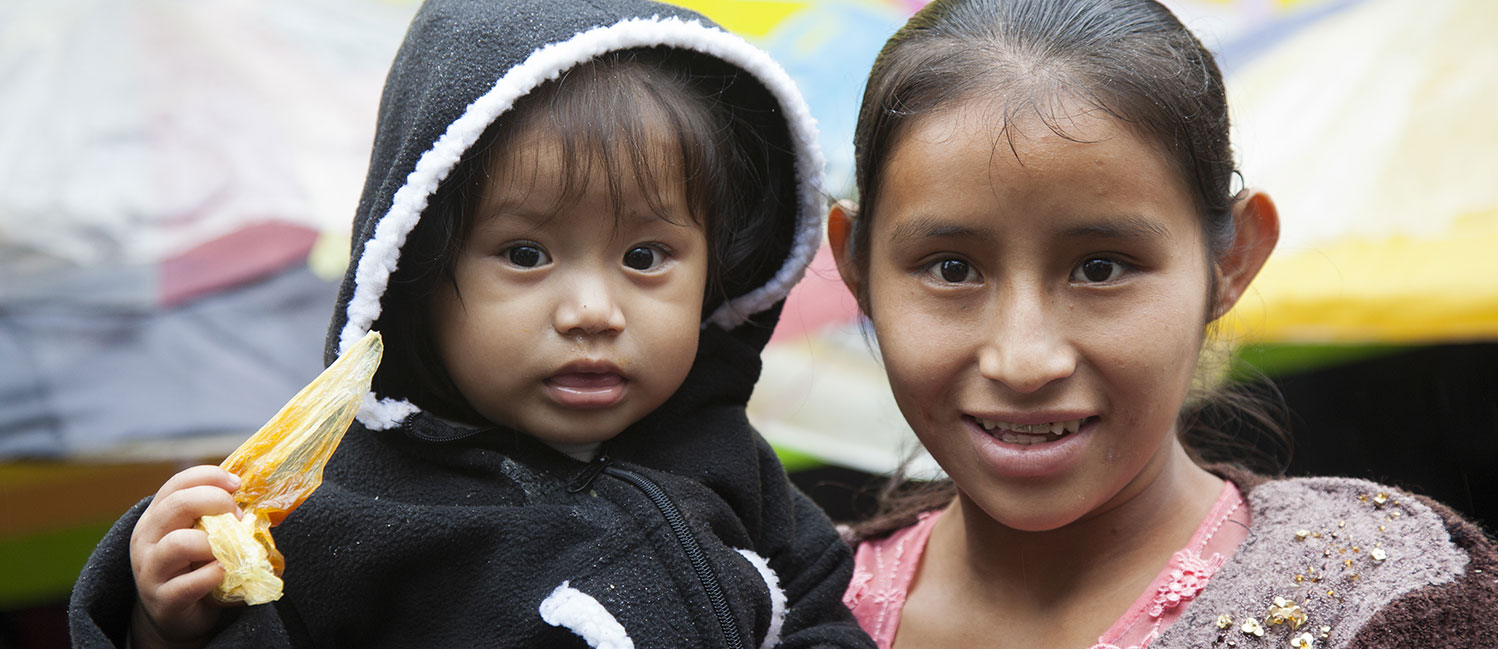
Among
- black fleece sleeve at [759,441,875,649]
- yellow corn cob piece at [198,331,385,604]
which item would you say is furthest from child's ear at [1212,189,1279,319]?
yellow corn cob piece at [198,331,385,604]

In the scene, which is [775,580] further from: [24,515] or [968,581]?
[24,515]

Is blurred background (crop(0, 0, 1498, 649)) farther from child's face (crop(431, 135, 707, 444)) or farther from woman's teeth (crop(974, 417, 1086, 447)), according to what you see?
child's face (crop(431, 135, 707, 444))

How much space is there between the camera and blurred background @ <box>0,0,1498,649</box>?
99.6 inches

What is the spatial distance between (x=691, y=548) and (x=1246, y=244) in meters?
0.84

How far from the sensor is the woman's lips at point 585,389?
1548 mm

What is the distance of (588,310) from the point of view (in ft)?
4.91

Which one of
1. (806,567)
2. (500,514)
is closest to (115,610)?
(500,514)

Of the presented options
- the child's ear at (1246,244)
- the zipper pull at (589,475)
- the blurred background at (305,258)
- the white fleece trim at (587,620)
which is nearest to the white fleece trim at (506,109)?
the zipper pull at (589,475)

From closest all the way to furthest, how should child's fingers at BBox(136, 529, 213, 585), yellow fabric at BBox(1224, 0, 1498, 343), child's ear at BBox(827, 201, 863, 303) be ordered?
child's fingers at BBox(136, 529, 213, 585) < child's ear at BBox(827, 201, 863, 303) < yellow fabric at BBox(1224, 0, 1498, 343)

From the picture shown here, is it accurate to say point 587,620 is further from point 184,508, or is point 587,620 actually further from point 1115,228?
point 1115,228

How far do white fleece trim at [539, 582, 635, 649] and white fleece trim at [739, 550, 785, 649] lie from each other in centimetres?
23

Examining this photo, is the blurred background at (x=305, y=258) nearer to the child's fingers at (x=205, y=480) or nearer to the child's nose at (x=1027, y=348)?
the child's nose at (x=1027, y=348)

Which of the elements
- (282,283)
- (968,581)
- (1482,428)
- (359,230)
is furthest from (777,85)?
(1482,428)

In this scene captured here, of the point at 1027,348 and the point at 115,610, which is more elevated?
the point at 1027,348
